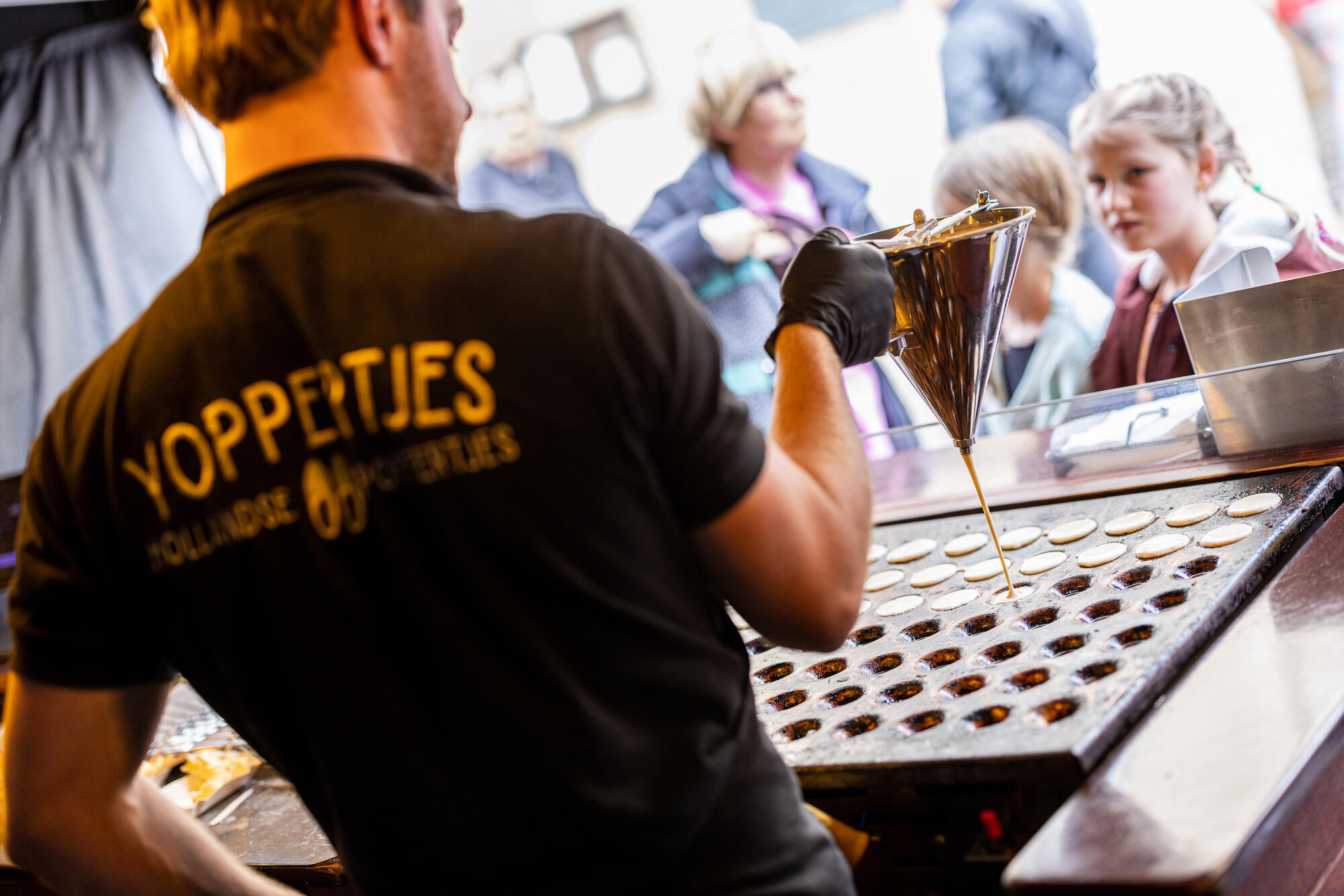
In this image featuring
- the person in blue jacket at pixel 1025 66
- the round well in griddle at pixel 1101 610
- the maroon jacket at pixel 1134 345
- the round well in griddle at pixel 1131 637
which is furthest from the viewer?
the person in blue jacket at pixel 1025 66

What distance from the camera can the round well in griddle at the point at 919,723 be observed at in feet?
3.59

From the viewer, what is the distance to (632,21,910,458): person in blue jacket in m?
3.87

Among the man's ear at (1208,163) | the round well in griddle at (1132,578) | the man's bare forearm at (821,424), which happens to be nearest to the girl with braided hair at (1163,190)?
the man's ear at (1208,163)

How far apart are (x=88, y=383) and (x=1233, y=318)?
138cm

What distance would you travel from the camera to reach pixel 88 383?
85 centimetres

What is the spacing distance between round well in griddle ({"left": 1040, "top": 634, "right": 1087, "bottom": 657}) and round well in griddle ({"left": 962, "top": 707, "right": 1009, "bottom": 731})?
13 cm

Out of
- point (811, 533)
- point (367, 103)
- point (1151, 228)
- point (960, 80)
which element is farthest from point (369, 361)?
point (960, 80)

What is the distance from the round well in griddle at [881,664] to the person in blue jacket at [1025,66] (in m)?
2.42

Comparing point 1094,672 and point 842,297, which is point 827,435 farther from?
point 1094,672

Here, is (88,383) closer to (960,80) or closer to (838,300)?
(838,300)

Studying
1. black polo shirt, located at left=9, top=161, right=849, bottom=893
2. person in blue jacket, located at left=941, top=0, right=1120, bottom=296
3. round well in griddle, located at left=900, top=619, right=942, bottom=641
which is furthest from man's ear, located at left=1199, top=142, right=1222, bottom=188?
black polo shirt, located at left=9, top=161, right=849, bottom=893

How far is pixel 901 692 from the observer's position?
121 cm

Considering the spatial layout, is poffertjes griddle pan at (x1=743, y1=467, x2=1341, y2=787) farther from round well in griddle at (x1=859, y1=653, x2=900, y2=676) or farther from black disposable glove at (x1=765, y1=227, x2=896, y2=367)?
black disposable glove at (x1=765, y1=227, x2=896, y2=367)

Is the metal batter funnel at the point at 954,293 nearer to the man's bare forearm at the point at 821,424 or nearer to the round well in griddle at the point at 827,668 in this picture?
the man's bare forearm at the point at 821,424
